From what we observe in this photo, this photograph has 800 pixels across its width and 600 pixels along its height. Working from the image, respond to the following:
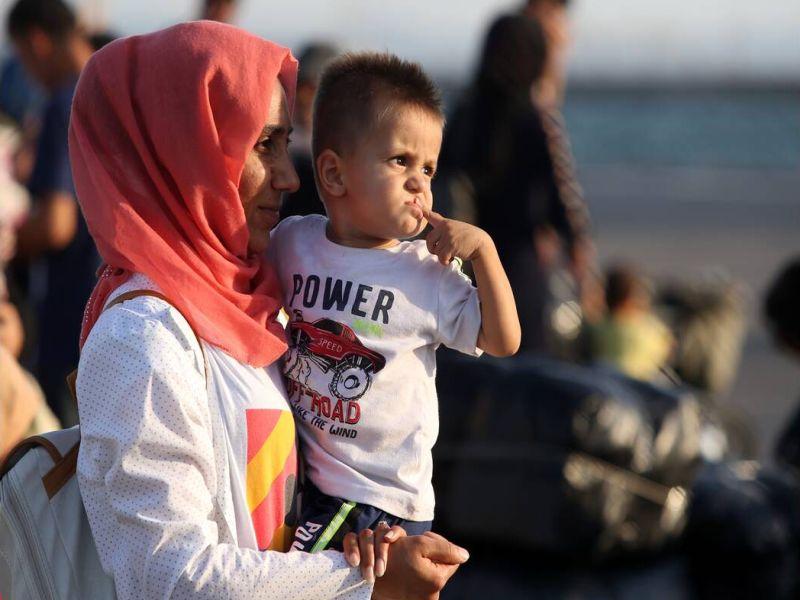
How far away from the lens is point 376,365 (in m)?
2.01

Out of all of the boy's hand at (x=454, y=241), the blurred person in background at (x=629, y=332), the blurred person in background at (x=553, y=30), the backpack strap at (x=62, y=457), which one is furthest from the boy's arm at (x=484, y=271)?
the blurred person in background at (x=629, y=332)

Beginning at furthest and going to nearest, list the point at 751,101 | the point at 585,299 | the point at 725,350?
1. the point at 751,101
2. the point at 725,350
3. the point at 585,299

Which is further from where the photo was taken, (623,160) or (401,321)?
(623,160)

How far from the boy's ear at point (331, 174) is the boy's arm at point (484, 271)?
16cm

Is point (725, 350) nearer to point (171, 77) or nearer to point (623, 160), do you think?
point (171, 77)

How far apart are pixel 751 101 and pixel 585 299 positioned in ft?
280

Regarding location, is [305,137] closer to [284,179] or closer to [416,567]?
[284,179]

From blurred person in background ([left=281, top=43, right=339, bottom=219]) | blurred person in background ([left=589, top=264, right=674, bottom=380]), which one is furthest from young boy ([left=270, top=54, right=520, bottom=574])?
blurred person in background ([left=589, top=264, right=674, bottom=380])

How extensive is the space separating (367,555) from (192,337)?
38 centimetres

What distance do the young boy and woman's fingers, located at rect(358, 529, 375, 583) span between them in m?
0.07

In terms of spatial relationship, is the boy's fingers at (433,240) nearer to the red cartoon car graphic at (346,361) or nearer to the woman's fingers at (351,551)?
the red cartoon car graphic at (346,361)

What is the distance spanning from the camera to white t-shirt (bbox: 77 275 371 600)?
1850mm

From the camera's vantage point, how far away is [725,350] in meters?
7.66

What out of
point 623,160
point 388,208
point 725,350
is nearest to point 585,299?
point 725,350
